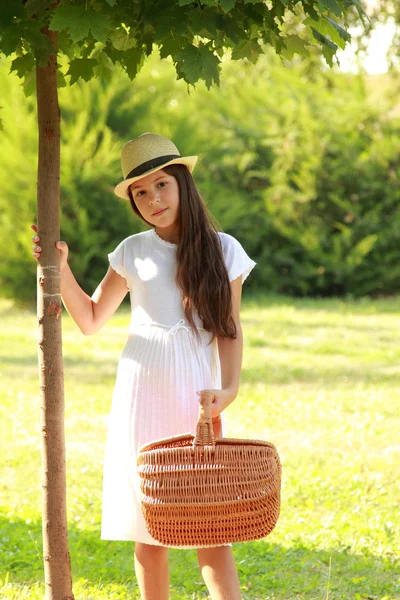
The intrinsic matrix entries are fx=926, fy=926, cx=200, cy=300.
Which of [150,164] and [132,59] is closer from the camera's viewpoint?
[150,164]

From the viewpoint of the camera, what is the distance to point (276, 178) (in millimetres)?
15773

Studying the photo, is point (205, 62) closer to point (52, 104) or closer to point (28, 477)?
point (52, 104)

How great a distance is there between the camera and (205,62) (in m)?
2.53

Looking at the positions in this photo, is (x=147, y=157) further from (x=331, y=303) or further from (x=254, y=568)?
(x=331, y=303)

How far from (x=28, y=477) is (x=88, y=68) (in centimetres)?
319

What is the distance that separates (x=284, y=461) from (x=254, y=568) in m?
1.85

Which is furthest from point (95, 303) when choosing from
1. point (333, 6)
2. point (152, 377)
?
point (333, 6)

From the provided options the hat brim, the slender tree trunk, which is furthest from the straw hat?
the slender tree trunk

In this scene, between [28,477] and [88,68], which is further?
[28,477]

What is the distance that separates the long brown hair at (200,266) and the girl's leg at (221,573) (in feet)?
2.21

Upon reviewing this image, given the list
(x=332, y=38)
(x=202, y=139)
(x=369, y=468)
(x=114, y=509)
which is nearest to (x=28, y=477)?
(x=369, y=468)

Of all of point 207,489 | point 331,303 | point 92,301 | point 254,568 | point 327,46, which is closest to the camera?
point 207,489

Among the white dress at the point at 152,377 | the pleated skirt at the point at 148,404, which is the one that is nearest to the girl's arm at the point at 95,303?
the white dress at the point at 152,377

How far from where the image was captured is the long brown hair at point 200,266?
9.65 ft
